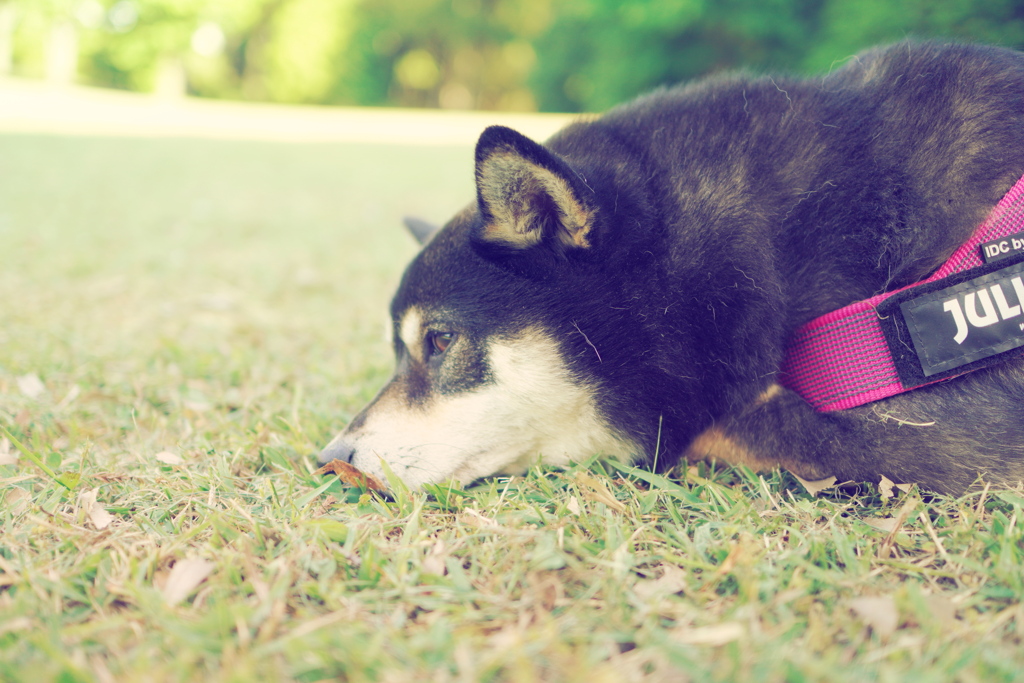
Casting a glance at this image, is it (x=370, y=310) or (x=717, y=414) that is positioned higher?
(x=717, y=414)

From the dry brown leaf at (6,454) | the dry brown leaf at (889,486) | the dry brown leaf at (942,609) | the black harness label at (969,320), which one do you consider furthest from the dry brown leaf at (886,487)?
the dry brown leaf at (6,454)

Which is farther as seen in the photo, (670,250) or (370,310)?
(370,310)

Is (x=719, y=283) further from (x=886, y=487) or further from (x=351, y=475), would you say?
(x=351, y=475)

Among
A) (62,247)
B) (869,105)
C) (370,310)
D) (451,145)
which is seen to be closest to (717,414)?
(869,105)

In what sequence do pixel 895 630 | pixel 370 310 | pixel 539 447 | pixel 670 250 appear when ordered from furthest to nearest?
pixel 370 310, pixel 539 447, pixel 670 250, pixel 895 630

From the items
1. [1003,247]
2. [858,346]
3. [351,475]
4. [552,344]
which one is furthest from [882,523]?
[351,475]

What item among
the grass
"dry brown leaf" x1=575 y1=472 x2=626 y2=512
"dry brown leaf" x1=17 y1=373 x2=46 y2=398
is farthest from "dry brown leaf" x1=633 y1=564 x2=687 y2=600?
"dry brown leaf" x1=17 y1=373 x2=46 y2=398

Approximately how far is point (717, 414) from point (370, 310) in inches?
110

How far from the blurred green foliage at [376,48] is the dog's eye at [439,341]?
1839cm

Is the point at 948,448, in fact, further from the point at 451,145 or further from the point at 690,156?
the point at 451,145

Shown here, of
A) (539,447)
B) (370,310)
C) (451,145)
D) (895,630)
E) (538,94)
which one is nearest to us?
(895,630)

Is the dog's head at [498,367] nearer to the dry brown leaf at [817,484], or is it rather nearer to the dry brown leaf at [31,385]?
the dry brown leaf at [817,484]

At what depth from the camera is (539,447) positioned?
7.59ft

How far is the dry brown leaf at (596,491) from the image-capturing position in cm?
193
